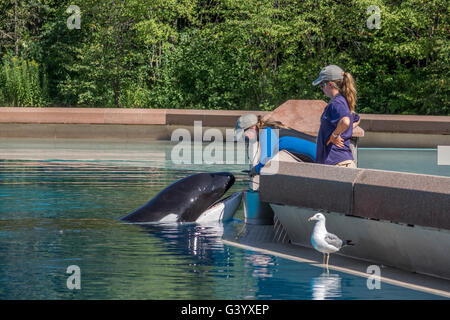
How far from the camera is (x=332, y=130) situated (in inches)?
358

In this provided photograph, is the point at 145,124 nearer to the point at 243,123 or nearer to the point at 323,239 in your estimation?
the point at 243,123

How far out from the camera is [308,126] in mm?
12117

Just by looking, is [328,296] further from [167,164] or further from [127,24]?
[127,24]

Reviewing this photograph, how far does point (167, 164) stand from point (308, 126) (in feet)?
19.6

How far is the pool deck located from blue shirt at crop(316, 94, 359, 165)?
0.99 meters

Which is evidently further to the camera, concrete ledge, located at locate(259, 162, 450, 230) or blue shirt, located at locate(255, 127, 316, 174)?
blue shirt, located at locate(255, 127, 316, 174)

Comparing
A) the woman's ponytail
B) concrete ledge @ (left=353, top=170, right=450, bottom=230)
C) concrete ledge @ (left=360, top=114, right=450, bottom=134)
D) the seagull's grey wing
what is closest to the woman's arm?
the woman's ponytail

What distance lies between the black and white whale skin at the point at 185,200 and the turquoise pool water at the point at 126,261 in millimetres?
256

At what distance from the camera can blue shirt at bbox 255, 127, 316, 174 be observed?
1027 centimetres

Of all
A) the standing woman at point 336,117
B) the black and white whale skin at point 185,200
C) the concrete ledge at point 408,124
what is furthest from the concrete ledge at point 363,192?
the concrete ledge at point 408,124

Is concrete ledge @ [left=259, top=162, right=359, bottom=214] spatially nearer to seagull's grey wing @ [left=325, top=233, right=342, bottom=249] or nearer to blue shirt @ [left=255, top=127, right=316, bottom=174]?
seagull's grey wing @ [left=325, top=233, right=342, bottom=249]

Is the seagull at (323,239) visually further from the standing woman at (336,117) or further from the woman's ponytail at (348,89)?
the woman's ponytail at (348,89)

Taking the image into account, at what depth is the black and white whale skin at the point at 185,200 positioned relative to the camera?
10680 millimetres
